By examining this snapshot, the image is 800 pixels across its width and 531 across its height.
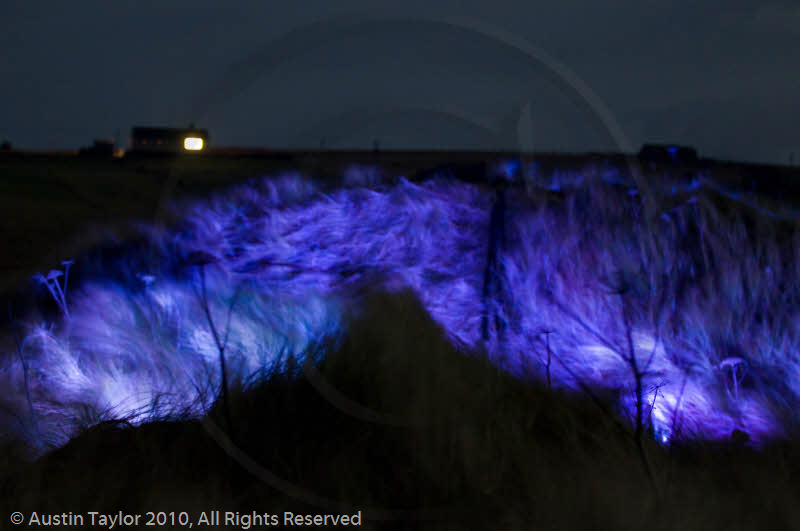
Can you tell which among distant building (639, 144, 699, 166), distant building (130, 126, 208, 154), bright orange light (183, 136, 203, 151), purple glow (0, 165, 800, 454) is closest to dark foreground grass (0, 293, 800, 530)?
purple glow (0, 165, 800, 454)

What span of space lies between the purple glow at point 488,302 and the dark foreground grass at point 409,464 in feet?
1.06

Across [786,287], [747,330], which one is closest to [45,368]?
[747,330]

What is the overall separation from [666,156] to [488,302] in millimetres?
5325

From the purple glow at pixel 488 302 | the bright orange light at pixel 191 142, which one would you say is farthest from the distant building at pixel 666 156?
the bright orange light at pixel 191 142

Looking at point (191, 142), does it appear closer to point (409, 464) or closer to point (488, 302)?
point (488, 302)

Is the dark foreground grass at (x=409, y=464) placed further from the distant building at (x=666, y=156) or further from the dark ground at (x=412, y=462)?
the distant building at (x=666, y=156)

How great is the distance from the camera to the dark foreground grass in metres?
Result: 2.71

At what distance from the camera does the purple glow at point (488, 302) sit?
3.81m

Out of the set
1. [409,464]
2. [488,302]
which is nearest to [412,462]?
[409,464]

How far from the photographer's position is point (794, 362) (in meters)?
3.95

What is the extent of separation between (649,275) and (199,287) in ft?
11.8

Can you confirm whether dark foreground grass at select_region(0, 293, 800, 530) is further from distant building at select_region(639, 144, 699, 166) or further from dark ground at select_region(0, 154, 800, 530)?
distant building at select_region(639, 144, 699, 166)

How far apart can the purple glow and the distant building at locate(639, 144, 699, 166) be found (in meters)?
2.03

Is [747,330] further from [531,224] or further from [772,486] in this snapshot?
[531,224]
